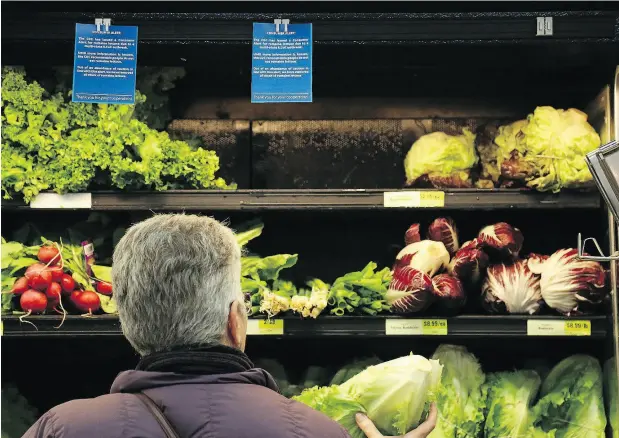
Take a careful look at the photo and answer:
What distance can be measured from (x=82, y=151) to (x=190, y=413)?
228 centimetres

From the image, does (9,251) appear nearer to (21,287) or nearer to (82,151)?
(21,287)

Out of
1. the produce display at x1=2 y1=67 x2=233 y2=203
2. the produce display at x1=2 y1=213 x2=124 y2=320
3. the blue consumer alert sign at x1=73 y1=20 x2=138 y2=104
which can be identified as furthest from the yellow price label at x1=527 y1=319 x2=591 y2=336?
the blue consumer alert sign at x1=73 y1=20 x2=138 y2=104

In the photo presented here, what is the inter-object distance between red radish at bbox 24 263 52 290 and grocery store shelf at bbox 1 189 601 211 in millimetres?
275

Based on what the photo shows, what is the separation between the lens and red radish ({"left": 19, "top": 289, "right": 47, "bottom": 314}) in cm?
364

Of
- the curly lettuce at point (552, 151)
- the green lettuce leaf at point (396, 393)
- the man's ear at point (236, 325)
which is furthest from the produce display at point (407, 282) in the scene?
the man's ear at point (236, 325)

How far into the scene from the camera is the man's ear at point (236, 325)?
183cm

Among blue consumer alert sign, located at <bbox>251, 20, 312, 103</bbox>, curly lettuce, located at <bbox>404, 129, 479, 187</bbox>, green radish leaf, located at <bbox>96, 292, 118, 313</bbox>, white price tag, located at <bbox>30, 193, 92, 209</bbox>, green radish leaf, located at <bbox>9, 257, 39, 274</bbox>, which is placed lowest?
green radish leaf, located at <bbox>96, 292, 118, 313</bbox>

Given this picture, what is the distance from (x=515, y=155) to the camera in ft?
12.3

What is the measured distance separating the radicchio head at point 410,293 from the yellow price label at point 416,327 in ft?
0.18

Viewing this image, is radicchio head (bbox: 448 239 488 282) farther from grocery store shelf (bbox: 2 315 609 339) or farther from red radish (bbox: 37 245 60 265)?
red radish (bbox: 37 245 60 265)

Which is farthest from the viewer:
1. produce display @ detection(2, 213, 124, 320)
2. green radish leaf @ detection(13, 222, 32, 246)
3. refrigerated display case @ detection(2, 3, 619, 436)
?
green radish leaf @ detection(13, 222, 32, 246)

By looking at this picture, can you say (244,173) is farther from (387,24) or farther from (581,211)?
(581,211)

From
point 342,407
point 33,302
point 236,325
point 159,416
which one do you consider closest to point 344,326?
point 342,407

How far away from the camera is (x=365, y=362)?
13.1ft
